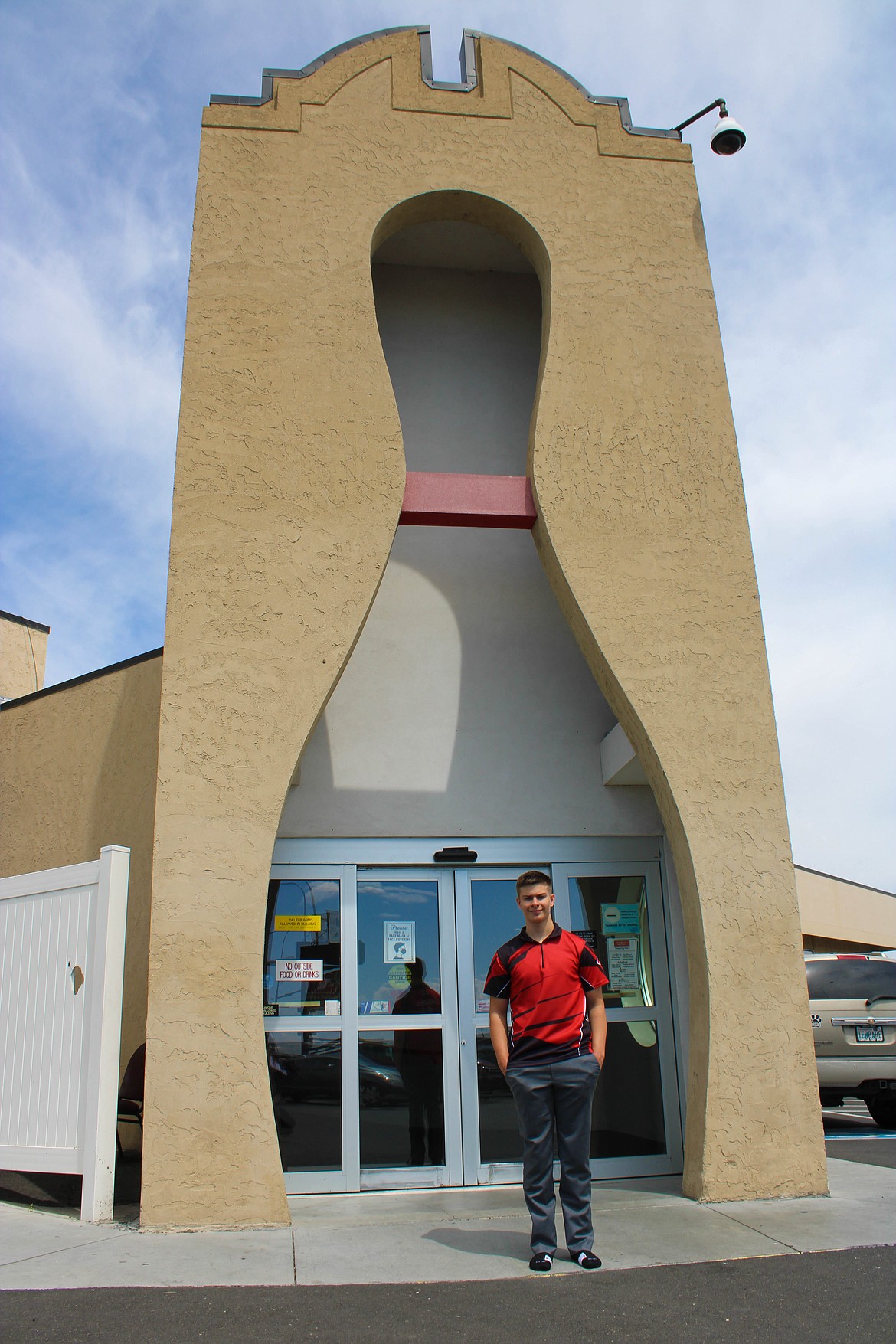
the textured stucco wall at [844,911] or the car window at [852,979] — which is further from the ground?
the textured stucco wall at [844,911]

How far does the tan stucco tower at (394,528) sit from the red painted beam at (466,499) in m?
0.20

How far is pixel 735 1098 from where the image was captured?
597cm

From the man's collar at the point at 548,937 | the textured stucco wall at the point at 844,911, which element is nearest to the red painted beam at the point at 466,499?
the man's collar at the point at 548,937

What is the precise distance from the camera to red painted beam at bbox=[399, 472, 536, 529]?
6910 mm

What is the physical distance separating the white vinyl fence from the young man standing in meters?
2.43

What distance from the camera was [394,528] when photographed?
6668 millimetres

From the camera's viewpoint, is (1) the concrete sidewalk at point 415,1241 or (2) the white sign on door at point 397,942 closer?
(1) the concrete sidewalk at point 415,1241

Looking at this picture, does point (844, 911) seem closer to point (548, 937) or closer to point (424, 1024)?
point (424, 1024)

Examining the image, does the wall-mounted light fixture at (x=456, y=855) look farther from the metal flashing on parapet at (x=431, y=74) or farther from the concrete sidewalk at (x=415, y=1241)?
the metal flashing on parapet at (x=431, y=74)

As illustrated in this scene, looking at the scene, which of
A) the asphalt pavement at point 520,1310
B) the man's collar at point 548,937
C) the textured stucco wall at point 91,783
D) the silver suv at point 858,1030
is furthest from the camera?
the silver suv at point 858,1030

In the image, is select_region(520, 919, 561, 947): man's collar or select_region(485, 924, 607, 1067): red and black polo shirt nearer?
select_region(485, 924, 607, 1067): red and black polo shirt

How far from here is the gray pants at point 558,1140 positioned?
453cm

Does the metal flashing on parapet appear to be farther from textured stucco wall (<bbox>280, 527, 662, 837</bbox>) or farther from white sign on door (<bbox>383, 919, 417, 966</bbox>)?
white sign on door (<bbox>383, 919, 417, 966</bbox>)

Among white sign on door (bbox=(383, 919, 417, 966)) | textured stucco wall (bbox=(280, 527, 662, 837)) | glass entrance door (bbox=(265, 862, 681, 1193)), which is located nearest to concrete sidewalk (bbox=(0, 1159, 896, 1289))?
glass entrance door (bbox=(265, 862, 681, 1193))
